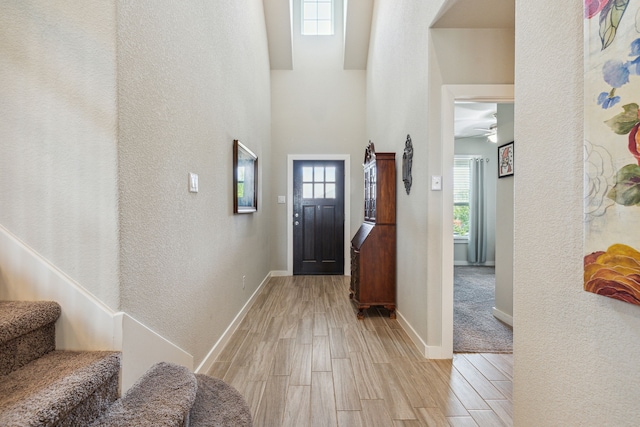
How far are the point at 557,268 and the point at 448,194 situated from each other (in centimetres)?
129

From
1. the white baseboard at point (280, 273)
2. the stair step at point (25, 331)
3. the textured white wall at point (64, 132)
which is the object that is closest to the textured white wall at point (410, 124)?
the textured white wall at point (64, 132)

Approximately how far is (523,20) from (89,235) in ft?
6.25

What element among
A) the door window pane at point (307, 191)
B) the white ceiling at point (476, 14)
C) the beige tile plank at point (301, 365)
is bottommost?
the beige tile plank at point (301, 365)

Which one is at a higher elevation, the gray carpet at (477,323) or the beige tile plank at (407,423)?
the beige tile plank at (407,423)

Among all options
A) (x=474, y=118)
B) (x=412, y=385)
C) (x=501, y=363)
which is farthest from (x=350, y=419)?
(x=474, y=118)

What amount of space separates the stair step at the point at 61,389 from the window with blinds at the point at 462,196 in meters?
6.36

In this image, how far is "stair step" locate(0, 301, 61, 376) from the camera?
3.24 feet

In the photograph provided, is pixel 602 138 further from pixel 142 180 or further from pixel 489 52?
pixel 489 52

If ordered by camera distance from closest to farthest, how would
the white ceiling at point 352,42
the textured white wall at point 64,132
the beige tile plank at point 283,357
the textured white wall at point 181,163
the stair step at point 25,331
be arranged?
the stair step at point 25,331 < the textured white wall at point 64,132 < the textured white wall at point 181,163 < the beige tile plank at point 283,357 < the white ceiling at point 352,42

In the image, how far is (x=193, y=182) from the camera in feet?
6.24

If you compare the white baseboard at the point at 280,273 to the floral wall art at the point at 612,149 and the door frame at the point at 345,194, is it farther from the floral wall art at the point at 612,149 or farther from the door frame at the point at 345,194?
the floral wall art at the point at 612,149

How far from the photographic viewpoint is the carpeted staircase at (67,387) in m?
0.86

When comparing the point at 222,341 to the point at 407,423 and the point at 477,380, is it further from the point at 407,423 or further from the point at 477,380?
the point at 477,380

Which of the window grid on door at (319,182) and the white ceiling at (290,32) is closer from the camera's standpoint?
the white ceiling at (290,32)
